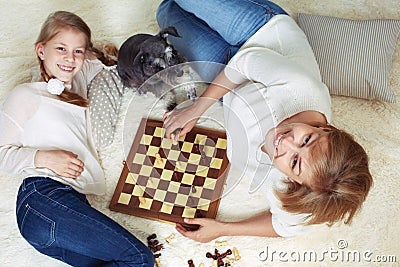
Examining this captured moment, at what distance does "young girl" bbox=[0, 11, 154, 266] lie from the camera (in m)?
1.54

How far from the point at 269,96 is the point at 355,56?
0.49m

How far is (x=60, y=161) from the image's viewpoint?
162cm

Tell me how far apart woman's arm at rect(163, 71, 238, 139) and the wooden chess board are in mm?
41

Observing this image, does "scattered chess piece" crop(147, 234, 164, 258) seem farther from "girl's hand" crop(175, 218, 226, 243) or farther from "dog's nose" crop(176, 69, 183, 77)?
"dog's nose" crop(176, 69, 183, 77)

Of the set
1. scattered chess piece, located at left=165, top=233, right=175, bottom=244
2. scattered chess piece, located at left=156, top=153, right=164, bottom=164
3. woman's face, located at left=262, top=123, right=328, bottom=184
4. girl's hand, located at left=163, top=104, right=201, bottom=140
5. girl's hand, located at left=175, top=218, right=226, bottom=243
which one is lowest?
scattered chess piece, located at left=165, top=233, right=175, bottom=244

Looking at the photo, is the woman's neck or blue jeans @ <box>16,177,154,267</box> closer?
the woman's neck

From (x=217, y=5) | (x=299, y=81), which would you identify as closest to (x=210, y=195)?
(x=299, y=81)

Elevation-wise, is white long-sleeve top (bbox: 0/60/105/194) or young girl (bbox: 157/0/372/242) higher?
young girl (bbox: 157/0/372/242)

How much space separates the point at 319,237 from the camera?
1.61m

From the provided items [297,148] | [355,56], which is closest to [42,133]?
[297,148]

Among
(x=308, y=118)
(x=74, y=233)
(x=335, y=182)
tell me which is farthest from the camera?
(x=74, y=233)

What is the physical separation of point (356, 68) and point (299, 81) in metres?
0.46

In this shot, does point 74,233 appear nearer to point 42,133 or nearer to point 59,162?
point 59,162

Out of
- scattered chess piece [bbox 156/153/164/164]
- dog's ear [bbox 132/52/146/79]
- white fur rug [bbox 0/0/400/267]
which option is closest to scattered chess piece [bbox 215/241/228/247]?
white fur rug [bbox 0/0/400/267]
